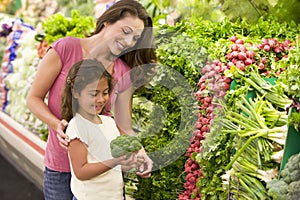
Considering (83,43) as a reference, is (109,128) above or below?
below

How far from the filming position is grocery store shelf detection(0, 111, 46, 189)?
388 cm

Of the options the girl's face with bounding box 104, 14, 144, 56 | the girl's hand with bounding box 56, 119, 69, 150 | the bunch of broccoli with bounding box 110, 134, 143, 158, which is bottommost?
the girl's hand with bounding box 56, 119, 69, 150

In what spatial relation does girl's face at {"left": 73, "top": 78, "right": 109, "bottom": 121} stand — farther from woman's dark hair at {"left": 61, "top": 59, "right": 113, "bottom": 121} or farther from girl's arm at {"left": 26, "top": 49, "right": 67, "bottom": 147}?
girl's arm at {"left": 26, "top": 49, "right": 67, "bottom": 147}

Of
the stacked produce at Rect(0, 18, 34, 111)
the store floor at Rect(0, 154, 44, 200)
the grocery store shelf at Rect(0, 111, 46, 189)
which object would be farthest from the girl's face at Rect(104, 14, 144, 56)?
the stacked produce at Rect(0, 18, 34, 111)

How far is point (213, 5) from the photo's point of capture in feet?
9.59

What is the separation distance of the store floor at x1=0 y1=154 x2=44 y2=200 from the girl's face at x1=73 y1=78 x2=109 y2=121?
279 centimetres

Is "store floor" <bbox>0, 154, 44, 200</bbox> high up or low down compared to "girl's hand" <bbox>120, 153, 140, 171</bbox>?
down

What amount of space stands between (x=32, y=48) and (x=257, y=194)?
10.7 feet

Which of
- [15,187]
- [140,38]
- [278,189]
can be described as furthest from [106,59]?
[15,187]

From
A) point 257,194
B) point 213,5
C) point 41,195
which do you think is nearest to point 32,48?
point 41,195

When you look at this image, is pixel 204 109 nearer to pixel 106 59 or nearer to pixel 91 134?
pixel 106 59

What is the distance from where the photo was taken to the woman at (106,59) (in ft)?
6.08

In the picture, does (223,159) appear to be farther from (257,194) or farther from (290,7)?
(290,7)

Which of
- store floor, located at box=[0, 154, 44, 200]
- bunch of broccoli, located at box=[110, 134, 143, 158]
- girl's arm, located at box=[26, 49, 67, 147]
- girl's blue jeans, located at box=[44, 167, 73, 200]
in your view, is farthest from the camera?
store floor, located at box=[0, 154, 44, 200]
